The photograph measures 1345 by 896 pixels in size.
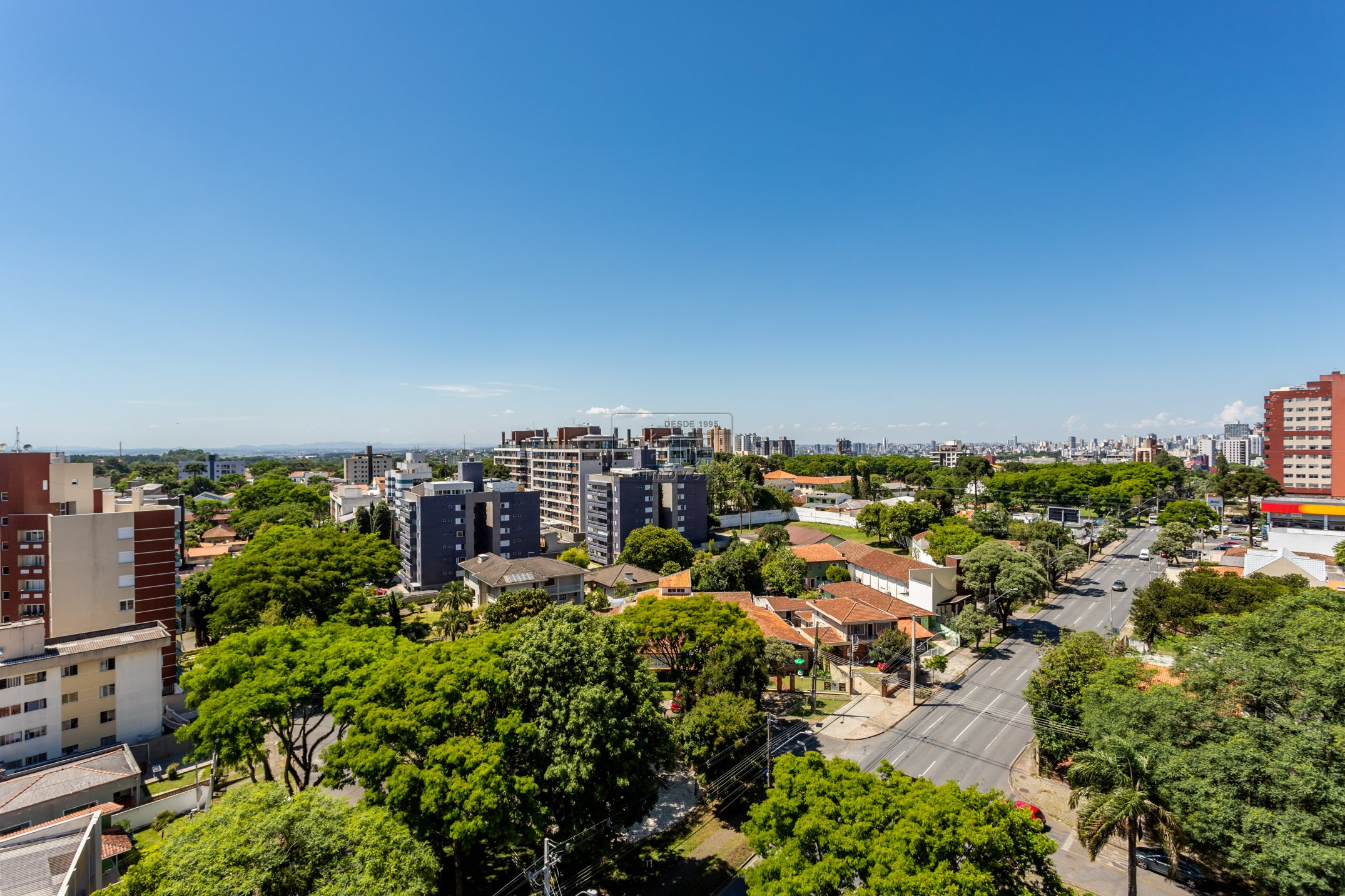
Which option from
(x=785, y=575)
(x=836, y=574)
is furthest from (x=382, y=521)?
(x=836, y=574)

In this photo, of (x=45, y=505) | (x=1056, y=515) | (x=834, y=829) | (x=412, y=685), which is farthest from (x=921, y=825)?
(x=1056, y=515)

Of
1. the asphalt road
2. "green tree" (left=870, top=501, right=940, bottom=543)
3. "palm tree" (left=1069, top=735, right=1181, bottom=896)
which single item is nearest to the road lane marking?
the asphalt road

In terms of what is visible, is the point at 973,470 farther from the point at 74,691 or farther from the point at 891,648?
the point at 74,691

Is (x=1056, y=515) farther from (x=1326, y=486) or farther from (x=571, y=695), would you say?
(x=571, y=695)

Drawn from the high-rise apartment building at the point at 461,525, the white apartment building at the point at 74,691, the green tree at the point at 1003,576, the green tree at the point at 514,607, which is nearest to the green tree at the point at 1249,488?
the green tree at the point at 1003,576

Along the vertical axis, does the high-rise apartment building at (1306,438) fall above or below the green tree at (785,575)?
above

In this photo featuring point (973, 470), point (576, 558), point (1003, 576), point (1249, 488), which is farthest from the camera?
point (973, 470)

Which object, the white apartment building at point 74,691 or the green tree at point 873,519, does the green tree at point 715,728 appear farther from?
the green tree at point 873,519
